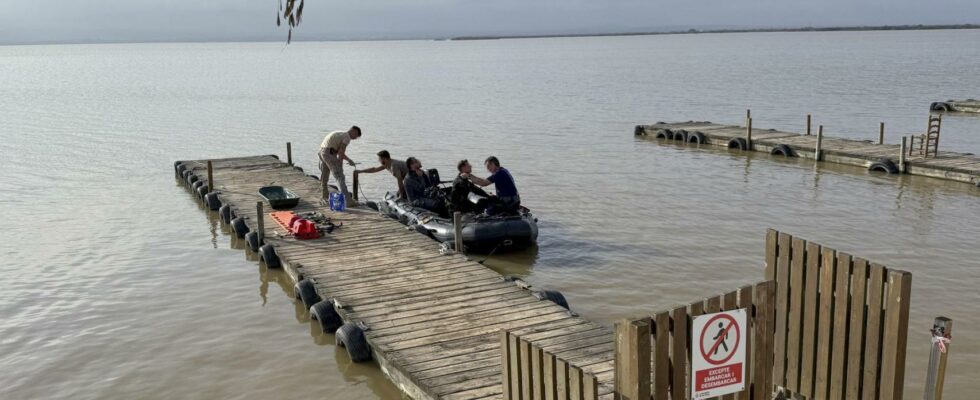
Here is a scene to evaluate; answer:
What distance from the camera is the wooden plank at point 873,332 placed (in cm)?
618

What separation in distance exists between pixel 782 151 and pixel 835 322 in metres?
22.3

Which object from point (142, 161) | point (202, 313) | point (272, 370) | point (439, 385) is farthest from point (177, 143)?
point (439, 385)

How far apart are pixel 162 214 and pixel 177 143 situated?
14.7 m

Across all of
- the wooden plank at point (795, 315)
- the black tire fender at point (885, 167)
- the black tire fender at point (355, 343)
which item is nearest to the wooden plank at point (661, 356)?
the wooden plank at point (795, 315)

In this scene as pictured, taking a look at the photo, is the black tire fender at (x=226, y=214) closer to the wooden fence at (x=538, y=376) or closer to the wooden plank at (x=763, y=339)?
the wooden fence at (x=538, y=376)

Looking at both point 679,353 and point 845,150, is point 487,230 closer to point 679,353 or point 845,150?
point 679,353

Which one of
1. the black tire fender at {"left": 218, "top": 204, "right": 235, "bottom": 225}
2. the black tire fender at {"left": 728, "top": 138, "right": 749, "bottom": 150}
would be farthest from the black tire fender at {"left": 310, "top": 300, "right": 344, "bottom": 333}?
the black tire fender at {"left": 728, "top": 138, "right": 749, "bottom": 150}

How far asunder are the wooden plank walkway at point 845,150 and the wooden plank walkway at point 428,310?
1501cm

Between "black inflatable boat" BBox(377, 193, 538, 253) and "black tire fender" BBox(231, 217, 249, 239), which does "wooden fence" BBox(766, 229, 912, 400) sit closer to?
"black inflatable boat" BBox(377, 193, 538, 253)

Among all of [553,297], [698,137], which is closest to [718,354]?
[553,297]

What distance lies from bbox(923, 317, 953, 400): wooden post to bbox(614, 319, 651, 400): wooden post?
2.36 metres

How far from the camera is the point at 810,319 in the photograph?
6.82m

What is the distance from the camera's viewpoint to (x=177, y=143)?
3428cm

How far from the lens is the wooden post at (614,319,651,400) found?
17.8 ft
